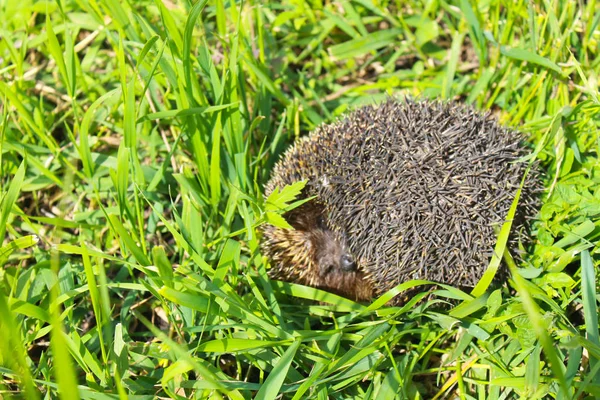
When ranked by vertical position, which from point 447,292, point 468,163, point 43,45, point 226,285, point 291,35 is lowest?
point 447,292

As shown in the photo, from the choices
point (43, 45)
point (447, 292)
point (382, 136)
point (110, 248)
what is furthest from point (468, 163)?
point (43, 45)

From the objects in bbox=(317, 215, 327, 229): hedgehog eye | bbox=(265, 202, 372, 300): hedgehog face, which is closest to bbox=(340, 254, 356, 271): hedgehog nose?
bbox=(265, 202, 372, 300): hedgehog face

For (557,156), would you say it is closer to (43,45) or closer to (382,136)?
(382,136)

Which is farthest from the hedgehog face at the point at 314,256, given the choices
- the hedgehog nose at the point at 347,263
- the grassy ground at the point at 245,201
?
the grassy ground at the point at 245,201

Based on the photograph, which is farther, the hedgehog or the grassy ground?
the hedgehog

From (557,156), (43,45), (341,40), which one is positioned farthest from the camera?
(341,40)

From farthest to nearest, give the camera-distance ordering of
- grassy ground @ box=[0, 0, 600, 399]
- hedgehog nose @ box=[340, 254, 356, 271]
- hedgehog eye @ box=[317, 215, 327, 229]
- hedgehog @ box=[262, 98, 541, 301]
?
hedgehog eye @ box=[317, 215, 327, 229] → hedgehog nose @ box=[340, 254, 356, 271] → hedgehog @ box=[262, 98, 541, 301] → grassy ground @ box=[0, 0, 600, 399]

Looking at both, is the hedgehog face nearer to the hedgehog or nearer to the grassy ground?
the hedgehog
